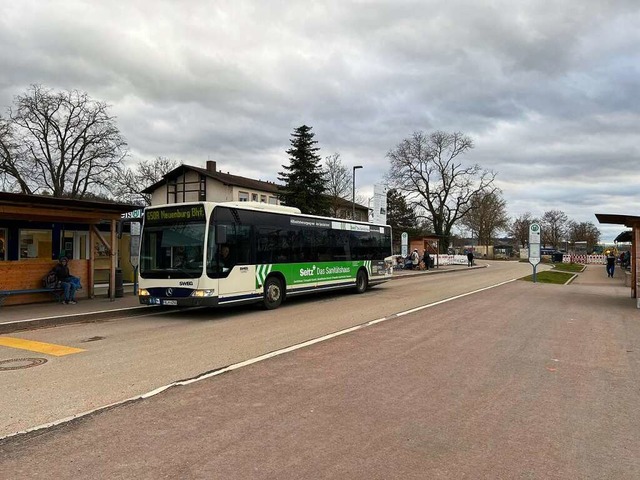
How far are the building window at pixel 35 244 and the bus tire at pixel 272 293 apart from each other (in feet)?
25.7

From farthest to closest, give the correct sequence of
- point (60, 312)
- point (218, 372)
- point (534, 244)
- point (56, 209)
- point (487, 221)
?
point (487, 221), point (534, 244), point (56, 209), point (60, 312), point (218, 372)

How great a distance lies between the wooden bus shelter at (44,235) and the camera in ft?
44.0

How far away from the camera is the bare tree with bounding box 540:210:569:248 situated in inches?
3848

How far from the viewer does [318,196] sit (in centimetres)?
4412

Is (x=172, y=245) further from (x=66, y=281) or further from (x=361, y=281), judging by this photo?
(x=361, y=281)

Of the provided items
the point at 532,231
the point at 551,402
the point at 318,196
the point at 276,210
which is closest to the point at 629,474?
the point at 551,402

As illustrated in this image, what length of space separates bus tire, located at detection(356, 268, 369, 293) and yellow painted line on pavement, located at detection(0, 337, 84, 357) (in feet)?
40.6

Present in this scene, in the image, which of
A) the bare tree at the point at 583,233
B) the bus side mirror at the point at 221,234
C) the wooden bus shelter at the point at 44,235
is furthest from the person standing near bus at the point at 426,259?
the bare tree at the point at 583,233

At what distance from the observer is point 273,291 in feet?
46.7

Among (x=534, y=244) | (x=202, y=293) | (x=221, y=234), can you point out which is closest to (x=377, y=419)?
(x=202, y=293)

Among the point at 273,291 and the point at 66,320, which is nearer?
the point at 66,320

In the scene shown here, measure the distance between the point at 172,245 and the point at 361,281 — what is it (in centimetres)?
924

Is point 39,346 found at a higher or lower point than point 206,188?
→ lower

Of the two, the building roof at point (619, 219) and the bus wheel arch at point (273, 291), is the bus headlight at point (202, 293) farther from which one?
the building roof at point (619, 219)
